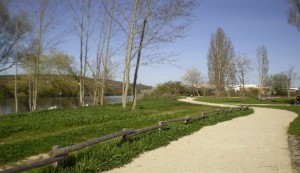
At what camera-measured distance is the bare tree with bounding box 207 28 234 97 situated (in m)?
63.3

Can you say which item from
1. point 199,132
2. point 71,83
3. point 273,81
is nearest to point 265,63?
point 273,81

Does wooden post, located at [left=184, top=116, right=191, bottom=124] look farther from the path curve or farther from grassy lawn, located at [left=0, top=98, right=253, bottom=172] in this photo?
the path curve

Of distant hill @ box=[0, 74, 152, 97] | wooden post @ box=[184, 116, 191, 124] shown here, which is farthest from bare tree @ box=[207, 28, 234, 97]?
wooden post @ box=[184, 116, 191, 124]

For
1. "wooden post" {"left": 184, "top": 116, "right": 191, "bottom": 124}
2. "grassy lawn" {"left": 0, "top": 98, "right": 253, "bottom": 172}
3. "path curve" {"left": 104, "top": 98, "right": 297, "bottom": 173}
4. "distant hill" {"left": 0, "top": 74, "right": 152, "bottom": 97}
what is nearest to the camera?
"grassy lawn" {"left": 0, "top": 98, "right": 253, "bottom": 172}

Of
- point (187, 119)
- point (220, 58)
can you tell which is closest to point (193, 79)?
point (220, 58)

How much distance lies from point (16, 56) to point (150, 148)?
2449cm

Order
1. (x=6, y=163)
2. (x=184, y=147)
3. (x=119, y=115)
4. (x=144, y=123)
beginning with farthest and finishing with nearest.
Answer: (x=119, y=115), (x=144, y=123), (x=184, y=147), (x=6, y=163)

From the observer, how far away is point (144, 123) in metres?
16.1

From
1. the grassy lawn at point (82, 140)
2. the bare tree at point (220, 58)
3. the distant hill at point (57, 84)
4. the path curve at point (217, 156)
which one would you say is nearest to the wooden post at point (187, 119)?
the grassy lawn at point (82, 140)

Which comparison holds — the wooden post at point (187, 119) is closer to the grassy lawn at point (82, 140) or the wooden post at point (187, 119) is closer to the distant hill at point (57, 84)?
the grassy lawn at point (82, 140)

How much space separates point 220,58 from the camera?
63.6m

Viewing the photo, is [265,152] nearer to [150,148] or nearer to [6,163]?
[150,148]

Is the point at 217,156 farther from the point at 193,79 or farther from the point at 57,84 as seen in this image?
the point at 193,79

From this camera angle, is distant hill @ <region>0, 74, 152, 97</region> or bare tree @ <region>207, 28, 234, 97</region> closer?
distant hill @ <region>0, 74, 152, 97</region>
